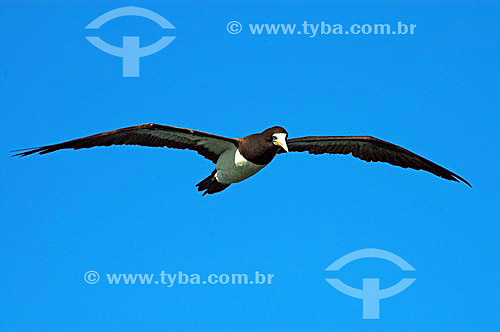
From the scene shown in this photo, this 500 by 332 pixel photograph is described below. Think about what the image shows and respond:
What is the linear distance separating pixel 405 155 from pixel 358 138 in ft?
4.53

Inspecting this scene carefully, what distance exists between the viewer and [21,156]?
1483 centimetres

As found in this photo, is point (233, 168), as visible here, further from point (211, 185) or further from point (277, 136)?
point (277, 136)

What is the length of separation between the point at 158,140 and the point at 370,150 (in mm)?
4828

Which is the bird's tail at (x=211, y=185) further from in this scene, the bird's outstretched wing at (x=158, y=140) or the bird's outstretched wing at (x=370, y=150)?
the bird's outstretched wing at (x=370, y=150)

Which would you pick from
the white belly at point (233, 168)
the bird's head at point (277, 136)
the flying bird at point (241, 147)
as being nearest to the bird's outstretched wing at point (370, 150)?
the flying bird at point (241, 147)

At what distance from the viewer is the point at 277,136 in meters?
15.5

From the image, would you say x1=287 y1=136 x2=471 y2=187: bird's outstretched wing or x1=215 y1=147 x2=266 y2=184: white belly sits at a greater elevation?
x1=287 y1=136 x2=471 y2=187: bird's outstretched wing

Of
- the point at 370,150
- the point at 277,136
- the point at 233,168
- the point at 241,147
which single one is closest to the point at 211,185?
the point at 233,168

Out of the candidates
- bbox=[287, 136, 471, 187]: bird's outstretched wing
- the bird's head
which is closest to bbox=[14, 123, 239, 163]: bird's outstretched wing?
the bird's head

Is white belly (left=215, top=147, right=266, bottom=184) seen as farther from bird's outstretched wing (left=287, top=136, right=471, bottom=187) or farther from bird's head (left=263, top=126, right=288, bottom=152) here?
bird's outstretched wing (left=287, top=136, right=471, bottom=187)

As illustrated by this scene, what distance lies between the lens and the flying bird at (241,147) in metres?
15.6

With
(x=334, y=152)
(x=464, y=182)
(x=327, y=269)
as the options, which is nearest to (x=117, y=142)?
(x=334, y=152)

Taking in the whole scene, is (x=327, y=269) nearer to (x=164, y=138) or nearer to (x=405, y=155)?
(x=405, y=155)

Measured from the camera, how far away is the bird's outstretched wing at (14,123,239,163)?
50.9ft
